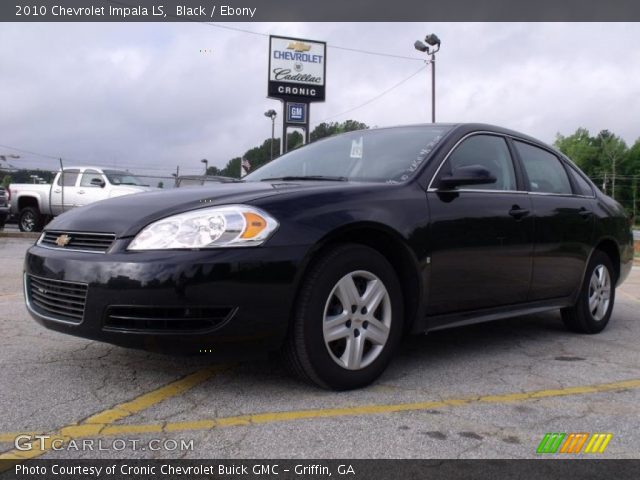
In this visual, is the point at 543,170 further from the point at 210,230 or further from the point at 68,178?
the point at 68,178

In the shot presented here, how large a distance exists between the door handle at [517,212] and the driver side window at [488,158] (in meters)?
0.16

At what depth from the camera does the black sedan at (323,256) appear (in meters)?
2.92

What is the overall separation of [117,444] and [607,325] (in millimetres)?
4517

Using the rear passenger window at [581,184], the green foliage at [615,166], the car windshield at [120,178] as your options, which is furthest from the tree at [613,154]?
the rear passenger window at [581,184]

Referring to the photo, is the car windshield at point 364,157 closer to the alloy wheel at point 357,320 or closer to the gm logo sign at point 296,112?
the alloy wheel at point 357,320

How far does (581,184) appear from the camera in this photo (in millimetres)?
5285

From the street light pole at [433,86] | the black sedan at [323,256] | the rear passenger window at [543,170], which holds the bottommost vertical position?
the black sedan at [323,256]

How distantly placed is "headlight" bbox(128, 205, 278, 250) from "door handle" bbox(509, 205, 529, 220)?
1891 mm

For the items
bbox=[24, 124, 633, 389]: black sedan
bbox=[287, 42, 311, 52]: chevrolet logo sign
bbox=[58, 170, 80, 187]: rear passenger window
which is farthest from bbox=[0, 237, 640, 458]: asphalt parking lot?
bbox=[287, 42, 311, 52]: chevrolet logo sign

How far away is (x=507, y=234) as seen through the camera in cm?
415

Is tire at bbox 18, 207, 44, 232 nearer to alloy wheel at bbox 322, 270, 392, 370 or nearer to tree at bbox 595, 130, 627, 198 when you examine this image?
alloy wheel at bbox 322, 270, 392, 370

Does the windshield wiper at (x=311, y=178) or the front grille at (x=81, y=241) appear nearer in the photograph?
the front grille at (x=81, y=241)

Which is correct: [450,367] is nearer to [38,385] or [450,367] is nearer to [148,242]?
[148,242]

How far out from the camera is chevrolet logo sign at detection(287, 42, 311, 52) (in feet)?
74.7
